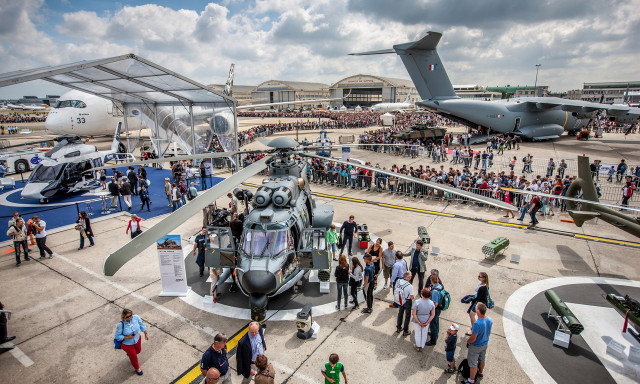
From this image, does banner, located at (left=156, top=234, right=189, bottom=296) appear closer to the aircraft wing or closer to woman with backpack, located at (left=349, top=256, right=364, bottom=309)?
woman with backpack, located at (left=349, top=256, right=364, bottom=309)

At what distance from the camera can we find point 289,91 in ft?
Answer: 400

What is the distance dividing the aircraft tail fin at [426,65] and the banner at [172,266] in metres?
23.2

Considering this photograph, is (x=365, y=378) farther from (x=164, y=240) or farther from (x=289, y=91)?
(x=289, y=91)

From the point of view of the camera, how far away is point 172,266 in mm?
9609

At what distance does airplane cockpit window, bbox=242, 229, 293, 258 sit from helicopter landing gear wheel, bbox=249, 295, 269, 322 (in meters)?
1.03

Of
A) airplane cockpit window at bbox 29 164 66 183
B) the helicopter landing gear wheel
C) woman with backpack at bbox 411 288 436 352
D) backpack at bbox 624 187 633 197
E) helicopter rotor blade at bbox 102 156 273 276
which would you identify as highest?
helicopter rotor blade at bbox 102 156 273 276

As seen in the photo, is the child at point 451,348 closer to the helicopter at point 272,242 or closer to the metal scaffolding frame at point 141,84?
the helicopter at point 272,242

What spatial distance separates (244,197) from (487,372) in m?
8.94

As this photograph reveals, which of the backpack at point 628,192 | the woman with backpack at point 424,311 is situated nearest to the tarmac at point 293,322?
the woman with backpack at point 424,311

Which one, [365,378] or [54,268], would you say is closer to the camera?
[365,378]

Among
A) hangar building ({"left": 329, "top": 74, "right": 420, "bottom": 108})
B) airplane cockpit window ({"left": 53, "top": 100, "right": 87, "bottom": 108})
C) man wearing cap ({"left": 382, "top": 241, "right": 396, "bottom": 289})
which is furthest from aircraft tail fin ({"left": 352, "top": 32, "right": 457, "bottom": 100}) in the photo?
hangar building ({"left": 329, "top": 74, "right": 420, "bottom": 108})

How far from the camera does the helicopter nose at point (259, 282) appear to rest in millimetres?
7977

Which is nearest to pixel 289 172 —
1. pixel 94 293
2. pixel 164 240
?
pixel 164 240

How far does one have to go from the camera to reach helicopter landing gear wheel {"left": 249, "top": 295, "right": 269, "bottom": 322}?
8164 mm
